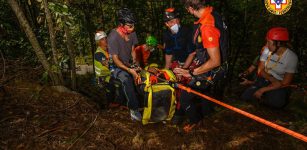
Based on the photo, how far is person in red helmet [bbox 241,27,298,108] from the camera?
16.2ft

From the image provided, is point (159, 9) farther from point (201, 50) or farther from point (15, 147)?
point (15, 147)

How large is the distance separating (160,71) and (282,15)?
15.5ft

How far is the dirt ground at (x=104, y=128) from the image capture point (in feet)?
12.1

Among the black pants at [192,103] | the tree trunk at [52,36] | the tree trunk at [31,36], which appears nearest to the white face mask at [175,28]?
the black pants at [192,103]

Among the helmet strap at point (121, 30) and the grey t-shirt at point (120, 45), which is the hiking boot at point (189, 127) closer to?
the grey t-shirt at point (120, 45)

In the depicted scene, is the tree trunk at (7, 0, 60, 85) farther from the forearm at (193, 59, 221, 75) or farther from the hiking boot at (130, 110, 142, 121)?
the forearm at (193, 59, 221, 75)

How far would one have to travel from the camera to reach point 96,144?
3844mm

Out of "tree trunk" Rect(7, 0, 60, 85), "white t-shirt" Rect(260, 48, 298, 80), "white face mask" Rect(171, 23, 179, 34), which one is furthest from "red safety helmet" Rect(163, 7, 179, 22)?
"tree trunk" Rect(7, 0, 60, 85)

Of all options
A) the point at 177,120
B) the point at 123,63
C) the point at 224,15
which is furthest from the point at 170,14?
the point at 224,15

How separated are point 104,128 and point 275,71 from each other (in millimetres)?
3735

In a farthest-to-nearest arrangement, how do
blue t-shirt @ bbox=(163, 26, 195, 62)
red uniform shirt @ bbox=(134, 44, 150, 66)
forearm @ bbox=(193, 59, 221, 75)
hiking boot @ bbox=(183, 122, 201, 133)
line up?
red uniform shirt @ bbox=(134, 44, 150, 66) < blue t-shirt @ bbox=(163, 26, 195, 62) < hiking boot @ bbox=(183, 122, 201, 133) < forearm @ bbox=(193, 59, 221, 75)

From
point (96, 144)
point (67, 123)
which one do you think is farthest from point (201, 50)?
point (67, 123)

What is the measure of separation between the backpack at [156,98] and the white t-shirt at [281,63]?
2.26 m

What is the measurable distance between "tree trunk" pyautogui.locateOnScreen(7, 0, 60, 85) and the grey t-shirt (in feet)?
4.92
